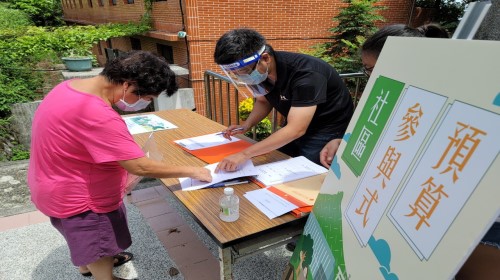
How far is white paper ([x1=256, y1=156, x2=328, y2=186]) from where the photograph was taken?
1.61 metres

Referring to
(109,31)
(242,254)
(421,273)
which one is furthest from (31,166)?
(109,31)

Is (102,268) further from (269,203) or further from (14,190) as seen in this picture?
(14,190)

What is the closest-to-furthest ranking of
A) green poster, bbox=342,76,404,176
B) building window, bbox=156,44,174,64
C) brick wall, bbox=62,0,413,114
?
green poster, bbox=342,76,404,176, brick wall, bbox=62,0,413,114, building window, bbox=156,44,174,64

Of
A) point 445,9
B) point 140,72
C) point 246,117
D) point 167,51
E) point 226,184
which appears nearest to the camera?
point 140,72

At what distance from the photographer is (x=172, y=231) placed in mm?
2695

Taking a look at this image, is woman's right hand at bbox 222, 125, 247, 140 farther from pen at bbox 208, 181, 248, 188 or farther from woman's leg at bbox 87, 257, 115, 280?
woman's leg at bbox 87, 257, 115, 280

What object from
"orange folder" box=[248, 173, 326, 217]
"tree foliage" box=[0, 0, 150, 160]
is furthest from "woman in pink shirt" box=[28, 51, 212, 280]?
"tree foliage" box=[0, 0, 150, 160]

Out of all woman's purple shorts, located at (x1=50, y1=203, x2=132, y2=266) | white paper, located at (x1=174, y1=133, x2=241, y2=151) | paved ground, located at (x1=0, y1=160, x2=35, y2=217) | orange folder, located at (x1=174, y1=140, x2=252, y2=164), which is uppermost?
orange folder, located at (x1=174, y1=140, x2=252, y2=164)

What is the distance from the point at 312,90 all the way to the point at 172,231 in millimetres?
1811

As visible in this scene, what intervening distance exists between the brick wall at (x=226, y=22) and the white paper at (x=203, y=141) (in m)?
4.90

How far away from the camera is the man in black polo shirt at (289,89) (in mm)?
1663

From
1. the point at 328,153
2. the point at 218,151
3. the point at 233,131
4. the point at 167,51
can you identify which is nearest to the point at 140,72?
the point at 218,151

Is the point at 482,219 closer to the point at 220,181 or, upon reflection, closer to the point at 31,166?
the point at 220,181

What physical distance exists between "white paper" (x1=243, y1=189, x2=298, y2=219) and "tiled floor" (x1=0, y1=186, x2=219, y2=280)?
103 centimetres
